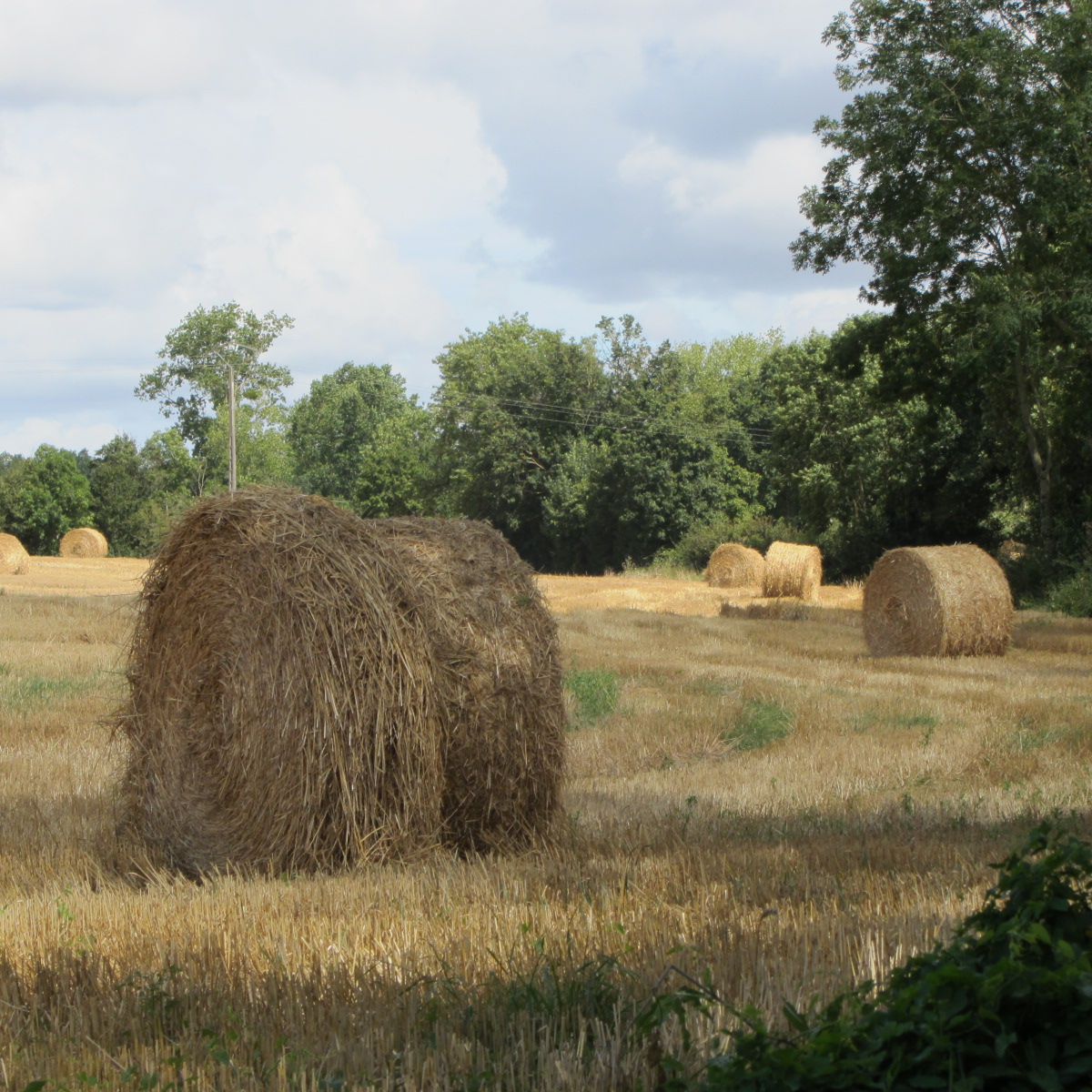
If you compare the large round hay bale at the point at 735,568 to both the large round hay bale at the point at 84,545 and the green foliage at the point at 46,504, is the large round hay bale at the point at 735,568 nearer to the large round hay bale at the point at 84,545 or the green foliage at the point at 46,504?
the large round hay bale at the point at 84,545

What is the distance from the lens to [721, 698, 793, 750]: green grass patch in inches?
452

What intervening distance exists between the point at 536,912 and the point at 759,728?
6.99 m

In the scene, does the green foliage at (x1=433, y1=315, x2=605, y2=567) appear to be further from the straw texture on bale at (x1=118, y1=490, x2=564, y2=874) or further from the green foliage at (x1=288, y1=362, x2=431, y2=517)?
the straw texture on bale at (x1=118, y1=490, x2=564, y2=874)

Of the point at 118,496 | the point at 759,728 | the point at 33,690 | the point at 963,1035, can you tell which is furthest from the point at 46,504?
the point at 963,1035

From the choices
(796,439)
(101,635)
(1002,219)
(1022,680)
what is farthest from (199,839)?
(796,439)

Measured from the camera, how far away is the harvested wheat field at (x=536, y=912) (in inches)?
138

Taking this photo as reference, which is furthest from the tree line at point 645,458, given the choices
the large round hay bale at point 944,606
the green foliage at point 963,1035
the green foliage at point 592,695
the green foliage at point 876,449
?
the green foliage at point 963,1035

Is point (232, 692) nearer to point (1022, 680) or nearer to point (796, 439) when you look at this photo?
point (1022, 680)

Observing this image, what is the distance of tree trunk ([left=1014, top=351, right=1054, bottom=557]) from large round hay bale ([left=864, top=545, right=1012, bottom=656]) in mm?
10176

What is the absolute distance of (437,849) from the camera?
667cm

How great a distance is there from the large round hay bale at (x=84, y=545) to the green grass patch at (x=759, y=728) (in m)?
51.9

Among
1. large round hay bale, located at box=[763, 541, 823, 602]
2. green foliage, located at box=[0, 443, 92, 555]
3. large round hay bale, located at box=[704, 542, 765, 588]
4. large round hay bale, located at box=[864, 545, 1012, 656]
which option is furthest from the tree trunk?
green foliage, located at box=[0, 443, 92, 555]

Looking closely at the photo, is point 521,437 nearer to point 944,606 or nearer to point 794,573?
point 794,573

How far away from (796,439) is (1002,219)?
64.0 ft
